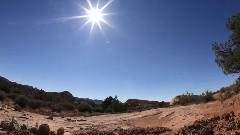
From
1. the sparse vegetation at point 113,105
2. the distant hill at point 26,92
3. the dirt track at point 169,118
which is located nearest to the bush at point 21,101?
the dirt track at point 169,118

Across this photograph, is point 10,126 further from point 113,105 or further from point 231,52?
point 113,105

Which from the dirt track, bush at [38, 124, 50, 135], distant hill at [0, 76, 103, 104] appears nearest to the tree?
the dirt track

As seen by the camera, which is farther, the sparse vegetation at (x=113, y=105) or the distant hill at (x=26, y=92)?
the distant hill at (x=26, y=92)

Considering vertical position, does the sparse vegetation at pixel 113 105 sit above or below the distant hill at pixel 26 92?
below

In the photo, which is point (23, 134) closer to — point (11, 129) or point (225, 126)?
point (11, 129)

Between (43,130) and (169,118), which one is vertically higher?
(169,118)

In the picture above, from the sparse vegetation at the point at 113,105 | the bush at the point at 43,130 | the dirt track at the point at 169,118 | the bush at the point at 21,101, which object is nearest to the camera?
the bush at the point at 43,130

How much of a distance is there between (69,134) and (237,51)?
Answer: 40.5 ft

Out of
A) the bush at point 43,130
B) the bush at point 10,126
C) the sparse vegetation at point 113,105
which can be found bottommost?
the bush at point 43,130

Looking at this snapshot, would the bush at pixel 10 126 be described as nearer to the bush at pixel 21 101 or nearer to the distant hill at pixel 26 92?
the bush at pixel 21 101

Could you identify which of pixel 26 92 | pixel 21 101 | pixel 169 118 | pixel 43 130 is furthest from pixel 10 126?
pixel 26 92

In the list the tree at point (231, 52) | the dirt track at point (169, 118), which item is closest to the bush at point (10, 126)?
the dirt track at point (169, 118)

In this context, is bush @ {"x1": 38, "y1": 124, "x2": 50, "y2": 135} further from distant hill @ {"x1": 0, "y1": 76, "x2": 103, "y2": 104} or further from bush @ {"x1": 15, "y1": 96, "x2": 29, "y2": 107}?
distant hill @ {"x1": 0, "y1": 76, "x2": 103, "y2": 104}

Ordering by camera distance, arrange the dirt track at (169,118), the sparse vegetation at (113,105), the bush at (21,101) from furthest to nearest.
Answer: the sparse vegetation at (113,105)
the bush at (21,101)
the dirt track at (169,118)
